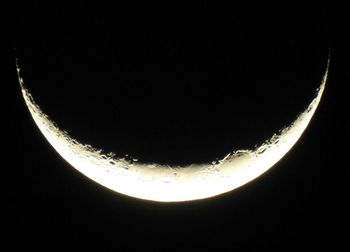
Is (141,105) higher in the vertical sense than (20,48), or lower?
lower

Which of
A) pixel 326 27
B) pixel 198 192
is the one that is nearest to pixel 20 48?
pixel 198 192

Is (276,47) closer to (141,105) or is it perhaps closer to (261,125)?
(261,125)

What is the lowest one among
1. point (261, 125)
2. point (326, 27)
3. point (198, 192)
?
point (198, 192)

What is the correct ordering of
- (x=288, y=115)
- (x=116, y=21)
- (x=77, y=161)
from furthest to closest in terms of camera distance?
(x=77, y=161), (x=288, y=115), (x=116, y=21)

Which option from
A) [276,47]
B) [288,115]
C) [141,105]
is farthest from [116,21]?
[288,115]

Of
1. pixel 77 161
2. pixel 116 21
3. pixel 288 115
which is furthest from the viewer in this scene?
pixel 77 161

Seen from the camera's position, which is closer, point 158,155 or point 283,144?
point 158,155
